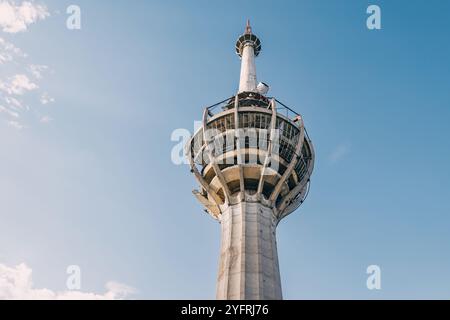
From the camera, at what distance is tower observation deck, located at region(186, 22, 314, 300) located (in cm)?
4372

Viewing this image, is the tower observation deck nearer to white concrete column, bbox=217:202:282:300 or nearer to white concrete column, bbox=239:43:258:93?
white concrete column, bbox=217:202:282:300

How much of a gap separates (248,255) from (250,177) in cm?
1039

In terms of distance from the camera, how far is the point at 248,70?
220ft

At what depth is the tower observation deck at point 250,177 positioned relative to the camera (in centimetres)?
4372

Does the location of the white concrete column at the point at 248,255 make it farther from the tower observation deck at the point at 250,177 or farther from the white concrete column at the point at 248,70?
the white concrete column at the point at 248,70

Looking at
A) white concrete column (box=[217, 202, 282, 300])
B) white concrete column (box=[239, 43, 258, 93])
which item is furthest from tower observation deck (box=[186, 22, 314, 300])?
white concrete column (box=[239, 43, 258, 93])

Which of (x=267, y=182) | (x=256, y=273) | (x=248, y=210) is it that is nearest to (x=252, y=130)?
(x=267, y=182)

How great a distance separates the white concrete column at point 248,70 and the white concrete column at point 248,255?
71.5 ft

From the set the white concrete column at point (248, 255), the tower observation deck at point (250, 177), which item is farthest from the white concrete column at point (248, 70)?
the white concrete column at point (248, 255)

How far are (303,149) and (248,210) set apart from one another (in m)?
12.5

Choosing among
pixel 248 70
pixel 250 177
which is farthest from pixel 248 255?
pixel 248 70
